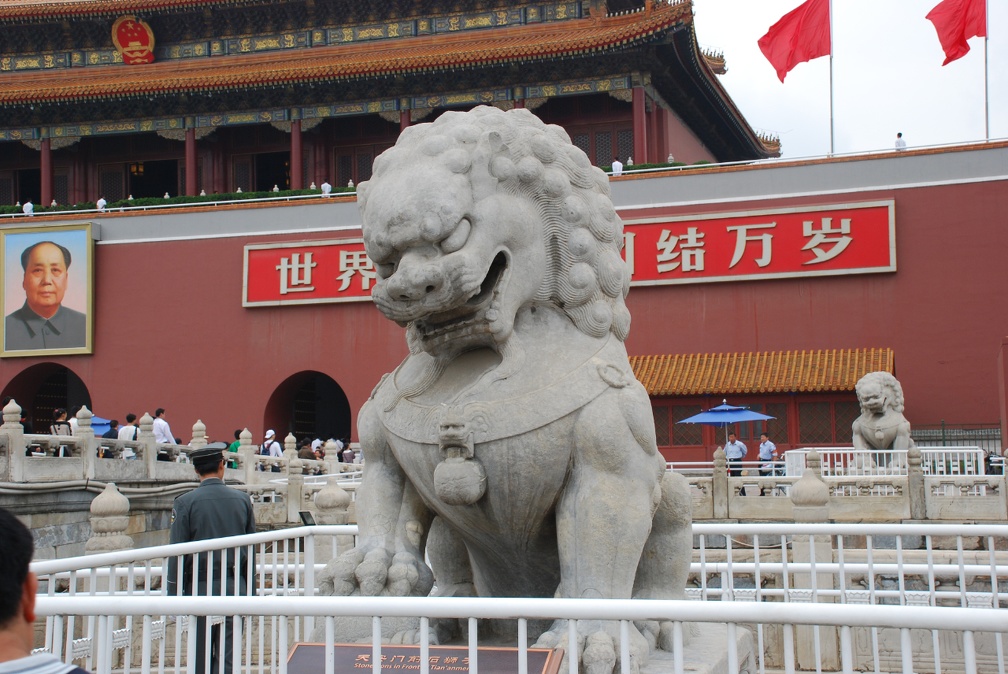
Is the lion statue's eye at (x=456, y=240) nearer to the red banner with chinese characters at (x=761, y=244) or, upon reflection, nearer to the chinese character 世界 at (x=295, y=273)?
the red banner with chinese characters at (x=761, y=244)

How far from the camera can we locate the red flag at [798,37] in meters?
14.0

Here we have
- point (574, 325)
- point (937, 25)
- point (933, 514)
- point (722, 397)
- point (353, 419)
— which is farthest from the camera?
point (353, 419)

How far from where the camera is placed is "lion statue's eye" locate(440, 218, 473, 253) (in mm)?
2744

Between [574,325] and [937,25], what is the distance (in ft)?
39.8

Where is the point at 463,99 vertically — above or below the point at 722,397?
above

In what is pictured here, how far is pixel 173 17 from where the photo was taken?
2138 centimetres

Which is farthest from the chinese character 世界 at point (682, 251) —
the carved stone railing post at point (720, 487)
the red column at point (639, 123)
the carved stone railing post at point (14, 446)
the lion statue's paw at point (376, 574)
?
the lion statue's paw at point (376, 574)

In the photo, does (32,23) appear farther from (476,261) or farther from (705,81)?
(476,261)

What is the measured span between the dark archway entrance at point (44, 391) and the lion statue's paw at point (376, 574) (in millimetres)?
17864

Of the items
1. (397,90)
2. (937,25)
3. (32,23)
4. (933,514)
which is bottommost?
(933,514)

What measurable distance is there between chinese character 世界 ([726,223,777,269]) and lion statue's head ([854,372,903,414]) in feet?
17.7

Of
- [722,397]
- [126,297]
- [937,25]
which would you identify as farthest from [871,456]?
[126,297]

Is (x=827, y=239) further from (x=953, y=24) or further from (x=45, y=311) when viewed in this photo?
(x=45, y=311)

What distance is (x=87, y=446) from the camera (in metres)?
11.7
